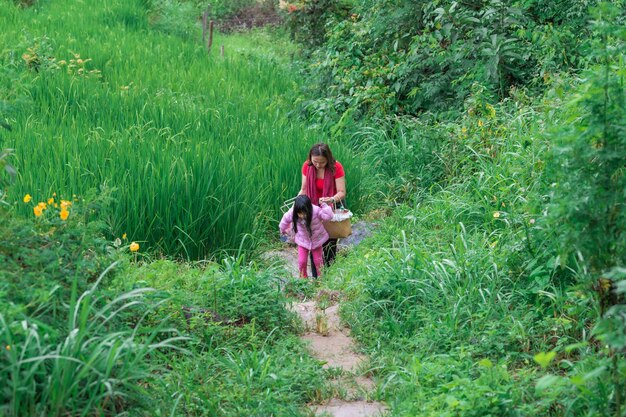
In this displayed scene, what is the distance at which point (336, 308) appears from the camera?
5.91m

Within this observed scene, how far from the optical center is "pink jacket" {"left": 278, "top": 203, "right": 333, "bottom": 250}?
7.07 metres

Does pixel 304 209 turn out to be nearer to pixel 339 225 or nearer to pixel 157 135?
pixel 339 225

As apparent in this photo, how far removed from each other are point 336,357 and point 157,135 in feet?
13.1

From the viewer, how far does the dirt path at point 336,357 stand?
435 centimetres

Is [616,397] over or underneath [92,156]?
over

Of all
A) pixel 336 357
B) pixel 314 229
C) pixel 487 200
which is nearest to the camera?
pixel 336 357

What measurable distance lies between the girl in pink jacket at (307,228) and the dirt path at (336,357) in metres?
0.83

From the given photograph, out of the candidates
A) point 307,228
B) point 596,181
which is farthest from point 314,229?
point 596,181

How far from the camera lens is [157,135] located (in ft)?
27.7

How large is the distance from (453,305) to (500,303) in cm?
27

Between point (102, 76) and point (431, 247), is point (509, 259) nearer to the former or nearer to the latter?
point (431, 247)

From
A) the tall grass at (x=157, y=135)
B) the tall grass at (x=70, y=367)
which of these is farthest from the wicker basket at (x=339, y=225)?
the tall grass at (x=70, y=367)

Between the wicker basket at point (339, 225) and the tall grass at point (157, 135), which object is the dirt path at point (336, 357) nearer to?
the wicker basket at point (339, 225)

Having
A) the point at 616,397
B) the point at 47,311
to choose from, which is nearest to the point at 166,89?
the point at 47,311
